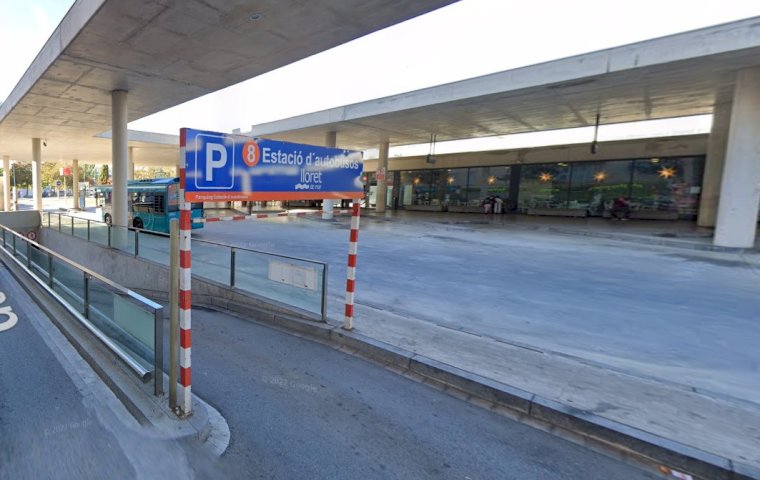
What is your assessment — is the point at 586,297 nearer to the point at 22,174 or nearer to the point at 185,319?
the point at 185,319

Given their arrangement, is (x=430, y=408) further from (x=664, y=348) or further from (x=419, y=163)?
(x=419, y=163)

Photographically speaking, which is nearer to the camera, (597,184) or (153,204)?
(153,204)

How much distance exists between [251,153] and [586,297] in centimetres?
629

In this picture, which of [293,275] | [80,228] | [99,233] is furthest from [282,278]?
[80,228]

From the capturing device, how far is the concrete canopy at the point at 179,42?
636cm

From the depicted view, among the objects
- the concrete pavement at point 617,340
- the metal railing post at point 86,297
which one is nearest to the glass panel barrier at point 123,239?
the metal railing post at point 86,297

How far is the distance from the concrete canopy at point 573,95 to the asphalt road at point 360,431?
37.3 feet

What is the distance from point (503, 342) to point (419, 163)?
27.1m

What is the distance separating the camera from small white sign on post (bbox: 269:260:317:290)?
522 centimetres

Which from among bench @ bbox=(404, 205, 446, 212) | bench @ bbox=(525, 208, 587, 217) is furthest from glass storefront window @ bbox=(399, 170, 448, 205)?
bench @ bbox=(525, 208, 587, 217)

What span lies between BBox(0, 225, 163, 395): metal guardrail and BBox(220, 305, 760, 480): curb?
2102 millimetres

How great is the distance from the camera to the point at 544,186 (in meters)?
25.3

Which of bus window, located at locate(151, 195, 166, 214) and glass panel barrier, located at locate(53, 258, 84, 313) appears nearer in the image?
glass panel barrier, located at locate(53, 258, 84, 313)

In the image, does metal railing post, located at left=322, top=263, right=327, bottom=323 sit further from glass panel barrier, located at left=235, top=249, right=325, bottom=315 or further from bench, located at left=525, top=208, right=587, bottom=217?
bench, located at left=525, top=208, right=587, bottom=217
